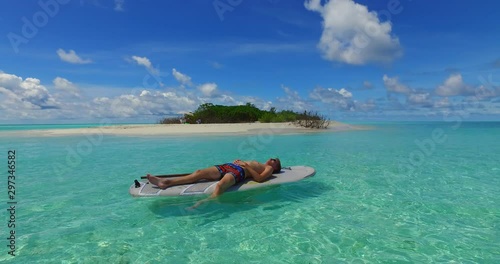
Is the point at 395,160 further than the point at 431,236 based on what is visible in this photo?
Yes

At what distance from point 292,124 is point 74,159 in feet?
96.9

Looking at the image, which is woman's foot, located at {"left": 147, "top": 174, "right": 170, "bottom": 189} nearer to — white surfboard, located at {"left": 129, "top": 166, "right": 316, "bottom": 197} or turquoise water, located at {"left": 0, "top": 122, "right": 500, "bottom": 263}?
white surfboard, located at {"left": 129, "top": 166, "right": 316, "bottom": 197}

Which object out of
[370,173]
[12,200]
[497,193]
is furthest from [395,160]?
[12,200]

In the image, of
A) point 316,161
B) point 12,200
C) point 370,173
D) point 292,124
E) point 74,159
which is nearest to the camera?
point 12,200

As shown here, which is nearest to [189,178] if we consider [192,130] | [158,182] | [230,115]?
[158,182]

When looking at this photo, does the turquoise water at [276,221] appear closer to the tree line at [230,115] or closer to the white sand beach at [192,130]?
the white sand beach at [192,130]

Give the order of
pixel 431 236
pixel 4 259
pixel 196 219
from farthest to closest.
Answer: pixel 196 219 < pixel 431 236 < pixel 4 259

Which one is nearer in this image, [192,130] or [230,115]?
[192,130]

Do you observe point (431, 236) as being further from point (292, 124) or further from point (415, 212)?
point (292, 124)

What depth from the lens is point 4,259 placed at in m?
4.37

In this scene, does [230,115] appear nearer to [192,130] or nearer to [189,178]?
[192,130]

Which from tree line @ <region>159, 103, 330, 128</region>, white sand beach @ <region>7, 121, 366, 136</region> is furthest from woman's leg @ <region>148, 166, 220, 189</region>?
tree line @ <region>159, 103, 330, 128</region>

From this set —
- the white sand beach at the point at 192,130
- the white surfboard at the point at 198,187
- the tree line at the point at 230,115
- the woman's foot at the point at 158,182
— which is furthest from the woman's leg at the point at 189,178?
the tree line at the point at 230,115

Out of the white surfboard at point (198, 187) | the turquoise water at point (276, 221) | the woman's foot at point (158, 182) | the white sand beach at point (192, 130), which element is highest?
the white sand beach at point (192, 130)
